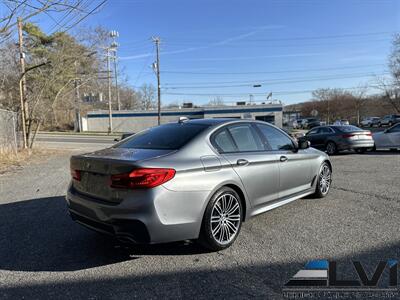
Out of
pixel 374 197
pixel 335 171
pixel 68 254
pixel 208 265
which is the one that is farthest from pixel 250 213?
pixel 335 171

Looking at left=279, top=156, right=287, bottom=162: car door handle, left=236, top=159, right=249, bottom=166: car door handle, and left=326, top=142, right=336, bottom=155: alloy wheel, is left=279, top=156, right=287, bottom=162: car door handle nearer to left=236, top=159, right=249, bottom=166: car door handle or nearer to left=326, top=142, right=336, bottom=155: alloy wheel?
left=236, top=159, right=249, bottom=166: car door handle

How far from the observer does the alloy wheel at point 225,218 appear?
3938 mm

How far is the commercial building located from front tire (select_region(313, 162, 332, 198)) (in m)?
41.6

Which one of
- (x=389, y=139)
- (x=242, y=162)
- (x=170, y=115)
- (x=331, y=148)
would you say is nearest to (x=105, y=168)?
(x=242, y=162)

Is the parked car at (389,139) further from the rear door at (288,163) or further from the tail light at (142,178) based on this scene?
the tail light at (142,178)

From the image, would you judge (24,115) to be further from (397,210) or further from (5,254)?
(397,210)

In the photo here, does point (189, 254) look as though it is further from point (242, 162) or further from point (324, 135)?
point (324, 135)

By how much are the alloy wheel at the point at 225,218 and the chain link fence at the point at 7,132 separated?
12.9 m

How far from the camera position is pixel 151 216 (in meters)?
3.37

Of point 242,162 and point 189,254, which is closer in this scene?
point 189,254

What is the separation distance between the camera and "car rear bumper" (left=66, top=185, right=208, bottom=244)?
337 centimetres

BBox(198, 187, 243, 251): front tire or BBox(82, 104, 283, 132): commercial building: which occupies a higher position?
BBox(82, 104, 283, 132): commercial building

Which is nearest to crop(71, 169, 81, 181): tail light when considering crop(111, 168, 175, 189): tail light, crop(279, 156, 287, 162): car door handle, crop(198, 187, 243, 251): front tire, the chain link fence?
crop(111, 168, 175, 189): tail light

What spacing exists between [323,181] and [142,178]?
4265 mm
